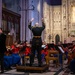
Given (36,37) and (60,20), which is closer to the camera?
(36,37)

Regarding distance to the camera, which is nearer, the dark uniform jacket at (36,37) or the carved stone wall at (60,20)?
the dark uniform jacket at (36,37)

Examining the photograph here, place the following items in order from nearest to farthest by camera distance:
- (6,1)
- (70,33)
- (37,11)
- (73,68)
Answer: (73,68) < (6,1) < (37,11) < (70,33)

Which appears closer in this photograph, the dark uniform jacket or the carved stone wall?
the dark uniform jacket

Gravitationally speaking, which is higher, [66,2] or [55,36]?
[66,2]

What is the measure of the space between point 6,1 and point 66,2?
19.3m

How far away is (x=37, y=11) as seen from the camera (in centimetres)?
3309

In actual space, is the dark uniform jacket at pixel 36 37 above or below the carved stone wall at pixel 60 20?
below

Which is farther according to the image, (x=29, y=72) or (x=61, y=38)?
(x=61, y=38)

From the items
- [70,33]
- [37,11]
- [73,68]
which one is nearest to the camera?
[73,68]

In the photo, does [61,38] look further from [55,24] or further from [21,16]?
[21,16]

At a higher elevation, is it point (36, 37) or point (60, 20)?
point (60, 20)

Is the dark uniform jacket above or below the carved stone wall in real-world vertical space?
below

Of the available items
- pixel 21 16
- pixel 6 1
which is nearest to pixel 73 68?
pixel 6 1

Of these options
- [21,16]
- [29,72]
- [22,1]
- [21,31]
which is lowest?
[29,72]
